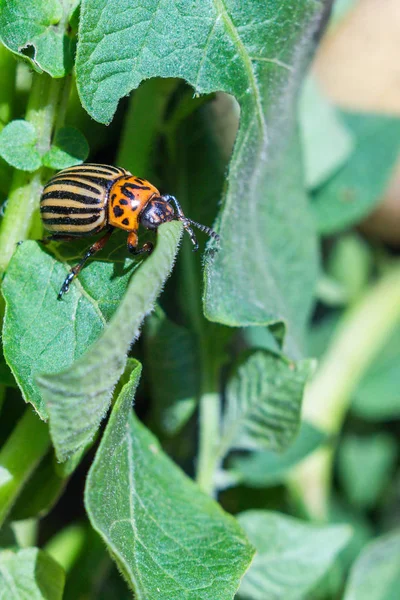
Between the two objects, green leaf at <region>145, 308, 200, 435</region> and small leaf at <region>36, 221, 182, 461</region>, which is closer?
small leaf at <region>36, 221, 182, 461</region>

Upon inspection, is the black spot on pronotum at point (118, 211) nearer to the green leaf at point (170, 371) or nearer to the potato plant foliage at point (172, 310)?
the potato plant foliage at point (172, 310)

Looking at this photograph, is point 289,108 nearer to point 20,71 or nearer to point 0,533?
point 20,71

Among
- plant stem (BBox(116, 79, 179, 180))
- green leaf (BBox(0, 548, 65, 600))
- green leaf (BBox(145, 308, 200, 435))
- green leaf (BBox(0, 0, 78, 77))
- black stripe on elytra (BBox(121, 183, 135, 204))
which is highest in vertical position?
green leaf (BBox(0, 0, 78, 77))

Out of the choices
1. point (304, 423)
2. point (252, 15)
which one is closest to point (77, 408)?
point (252, 15)

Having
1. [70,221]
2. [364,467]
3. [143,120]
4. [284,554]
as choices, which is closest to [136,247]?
[70,221]

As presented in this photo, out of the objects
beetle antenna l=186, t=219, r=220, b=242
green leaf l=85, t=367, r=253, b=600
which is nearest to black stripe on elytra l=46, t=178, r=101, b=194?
beetle antenna l=186, t=219, r=220, b=242

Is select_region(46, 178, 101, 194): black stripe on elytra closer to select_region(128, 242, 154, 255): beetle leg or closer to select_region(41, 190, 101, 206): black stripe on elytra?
select_region(41, 190, 101, 206): black stripe on elytra

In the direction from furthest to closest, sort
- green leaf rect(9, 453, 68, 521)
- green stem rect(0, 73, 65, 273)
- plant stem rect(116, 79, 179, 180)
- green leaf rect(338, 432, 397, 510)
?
green leaf rect(338, 432, 397, 510), plant stem rect(116, 79, 179, 180), green leaf rect(9, 453, 68, 521), green stem rect(0, 73, 65, 273)
